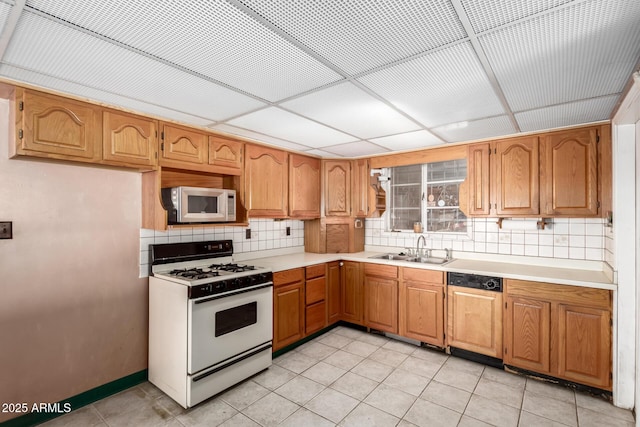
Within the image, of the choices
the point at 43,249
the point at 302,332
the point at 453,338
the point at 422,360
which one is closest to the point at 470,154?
the point at 453,338

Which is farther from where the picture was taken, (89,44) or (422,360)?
(422,360)

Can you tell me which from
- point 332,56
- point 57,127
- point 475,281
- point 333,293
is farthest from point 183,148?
point 475,281

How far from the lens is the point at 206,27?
134 cm

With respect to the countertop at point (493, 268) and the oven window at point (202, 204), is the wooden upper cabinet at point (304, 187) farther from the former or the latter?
the oven window at point (202, 204)

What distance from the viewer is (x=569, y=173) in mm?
2809

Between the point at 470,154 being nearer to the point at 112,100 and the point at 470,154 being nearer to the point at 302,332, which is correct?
the point at 302,332

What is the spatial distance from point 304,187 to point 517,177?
7.36 ft

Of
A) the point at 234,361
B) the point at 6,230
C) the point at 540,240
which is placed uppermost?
the point at 6,230

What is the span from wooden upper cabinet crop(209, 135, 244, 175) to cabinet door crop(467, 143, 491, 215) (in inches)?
92.9

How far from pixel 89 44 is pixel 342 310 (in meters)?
3.45

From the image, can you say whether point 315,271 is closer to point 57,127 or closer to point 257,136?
point 257,136

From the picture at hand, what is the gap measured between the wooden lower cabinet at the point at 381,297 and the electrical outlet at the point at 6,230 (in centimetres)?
309

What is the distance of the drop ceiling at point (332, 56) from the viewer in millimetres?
1240

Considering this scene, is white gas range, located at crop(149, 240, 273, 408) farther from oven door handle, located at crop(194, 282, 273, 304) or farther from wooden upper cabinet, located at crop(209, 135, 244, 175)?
wooden upper cabinet, located at crop(209, 135, 244, 175)
